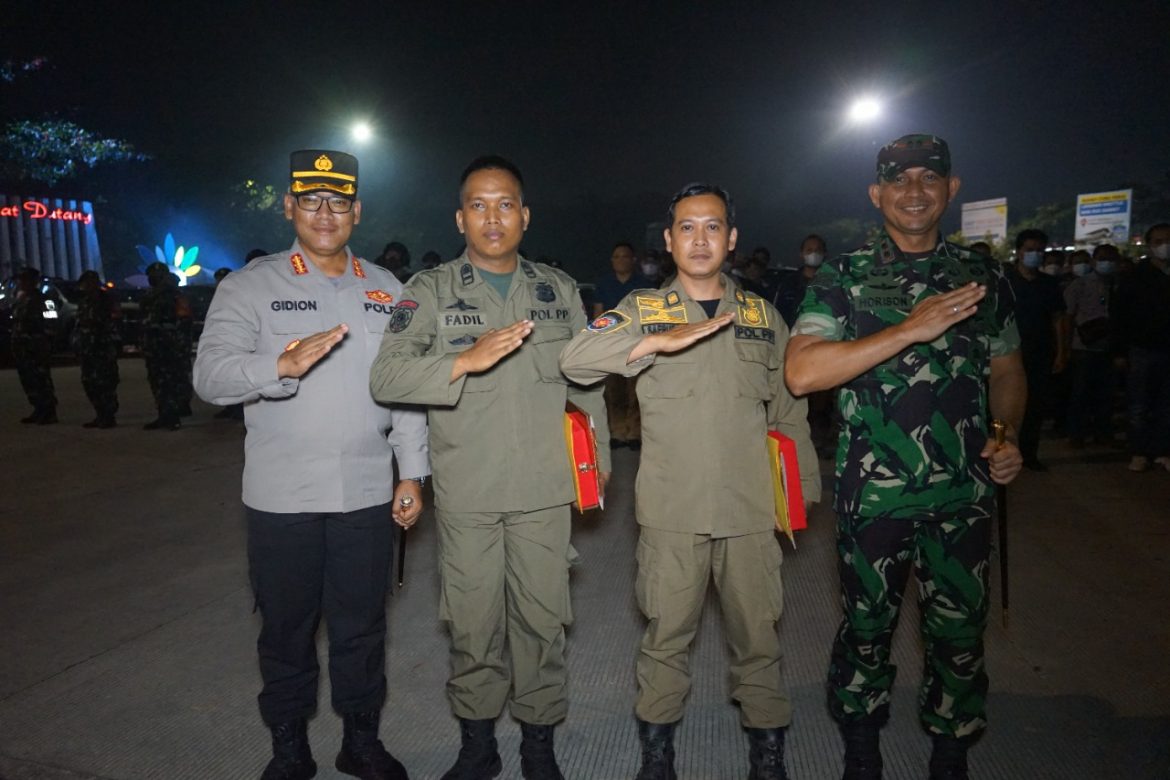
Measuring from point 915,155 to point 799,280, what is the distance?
5.34m

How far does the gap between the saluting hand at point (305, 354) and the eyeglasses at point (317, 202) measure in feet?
1.91

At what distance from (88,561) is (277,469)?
3.41 metres

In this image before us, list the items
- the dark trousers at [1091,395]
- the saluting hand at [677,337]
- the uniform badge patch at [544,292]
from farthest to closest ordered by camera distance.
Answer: the dark trousers at [1091,395] → the uniform badge patch at [544,292] → the saluting hand at [677,337]

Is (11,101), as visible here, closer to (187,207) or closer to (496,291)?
(187,207)

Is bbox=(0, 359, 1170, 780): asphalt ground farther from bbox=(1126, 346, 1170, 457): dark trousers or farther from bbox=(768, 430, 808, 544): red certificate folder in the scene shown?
bbox=(1126, 346, 1170, 457): dark trousers

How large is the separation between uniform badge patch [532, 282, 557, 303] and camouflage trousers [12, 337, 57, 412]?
9.69 m

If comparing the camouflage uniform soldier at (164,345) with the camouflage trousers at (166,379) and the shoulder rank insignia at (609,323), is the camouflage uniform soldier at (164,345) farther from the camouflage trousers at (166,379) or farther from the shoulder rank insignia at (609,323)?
the shoulder rank insignia at (609,323)

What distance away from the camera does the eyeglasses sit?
286 centimetres

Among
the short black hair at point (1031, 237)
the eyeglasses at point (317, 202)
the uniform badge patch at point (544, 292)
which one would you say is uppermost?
the short black hair at point (1031, 237)

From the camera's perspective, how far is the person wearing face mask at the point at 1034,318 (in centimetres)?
708

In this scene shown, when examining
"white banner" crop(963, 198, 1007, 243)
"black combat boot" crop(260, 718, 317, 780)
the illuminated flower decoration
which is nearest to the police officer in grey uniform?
"black combat boot" crop(260, 718, 317, 780)

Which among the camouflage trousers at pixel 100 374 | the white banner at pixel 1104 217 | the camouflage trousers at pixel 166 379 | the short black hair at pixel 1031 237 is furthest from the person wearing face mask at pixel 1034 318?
the white banner at pixel 1104 217

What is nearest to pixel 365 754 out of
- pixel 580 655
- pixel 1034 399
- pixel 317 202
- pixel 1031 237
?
pixel 580 655

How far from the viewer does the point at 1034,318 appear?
7129 millimetres
